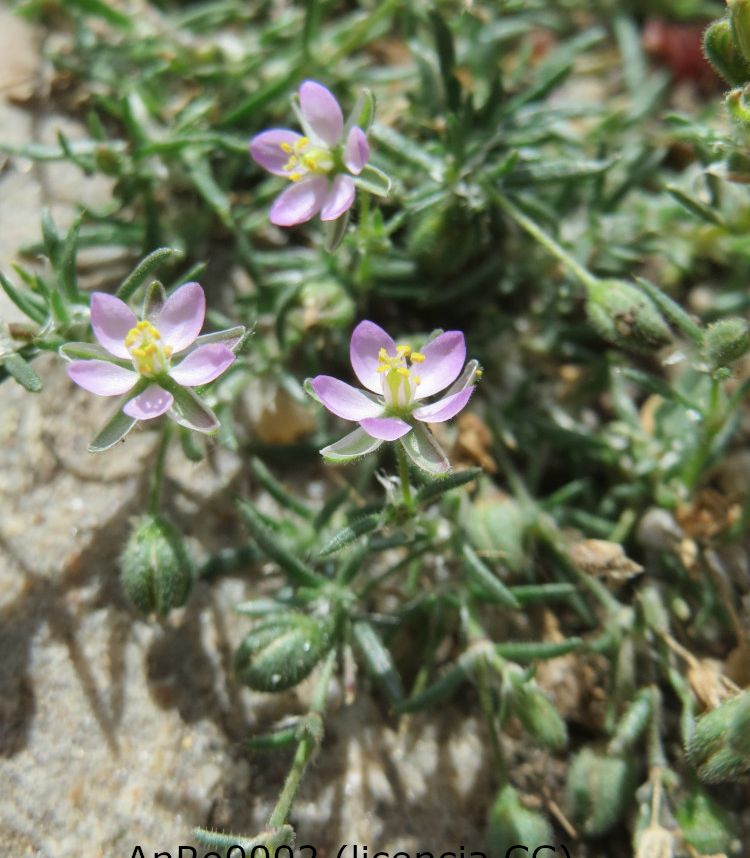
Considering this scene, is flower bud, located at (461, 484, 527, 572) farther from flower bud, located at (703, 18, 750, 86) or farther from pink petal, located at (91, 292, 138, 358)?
flower bud, located at (703, 18, 750, 86)

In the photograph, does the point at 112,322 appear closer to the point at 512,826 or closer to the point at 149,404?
the point at 149,404

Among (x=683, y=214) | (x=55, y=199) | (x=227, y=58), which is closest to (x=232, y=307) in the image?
(x=55, y=199)

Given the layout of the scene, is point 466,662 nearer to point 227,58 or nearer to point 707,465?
point 707,465

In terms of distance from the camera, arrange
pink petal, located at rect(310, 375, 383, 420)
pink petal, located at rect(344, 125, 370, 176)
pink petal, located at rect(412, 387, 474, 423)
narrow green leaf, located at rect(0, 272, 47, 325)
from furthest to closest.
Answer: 1. narrow green leaf, located at rect(0, 272, 47, 325)
2. pink petal, located at rect(344, 125, 370, 176)
3. pink petal, located at rect(310, 375, 383, 420)
4. pink petal, located at rect(412, 387, 474, 423)

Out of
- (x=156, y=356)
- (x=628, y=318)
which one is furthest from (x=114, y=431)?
(x=628, y=318)

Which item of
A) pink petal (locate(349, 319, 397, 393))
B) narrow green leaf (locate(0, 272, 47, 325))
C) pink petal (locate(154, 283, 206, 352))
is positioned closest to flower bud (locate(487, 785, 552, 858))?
pink petal (locate(349, 319, 397, 393))

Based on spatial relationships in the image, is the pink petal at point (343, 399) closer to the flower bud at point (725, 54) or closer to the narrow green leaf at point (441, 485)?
the narrow green leaf at point (441, 485)

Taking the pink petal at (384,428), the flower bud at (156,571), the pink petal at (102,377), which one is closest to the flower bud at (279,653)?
the flower bud at (156,571)
